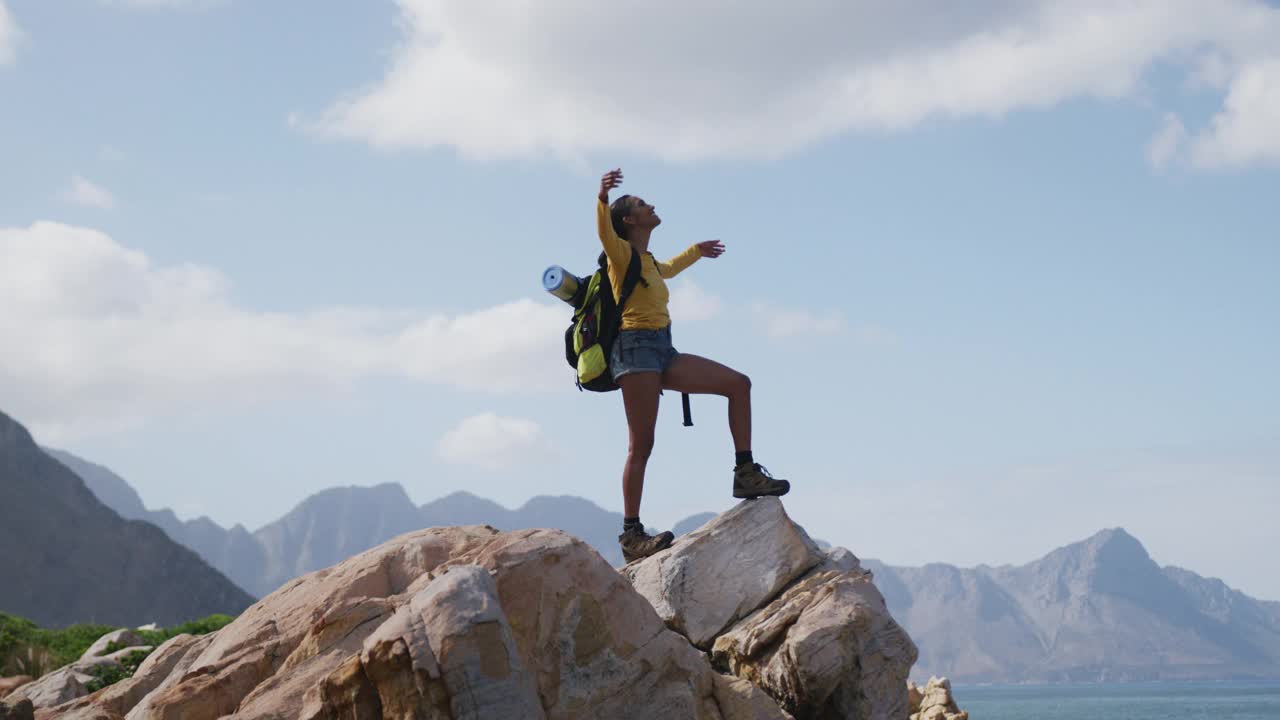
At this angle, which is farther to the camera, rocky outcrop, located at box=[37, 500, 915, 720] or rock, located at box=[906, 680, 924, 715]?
rock, located at box=[906, 680, 924, 715]

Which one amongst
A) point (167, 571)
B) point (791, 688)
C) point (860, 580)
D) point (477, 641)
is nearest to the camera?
point (477, 641)

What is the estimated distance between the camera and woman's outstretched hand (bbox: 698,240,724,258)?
12188mm

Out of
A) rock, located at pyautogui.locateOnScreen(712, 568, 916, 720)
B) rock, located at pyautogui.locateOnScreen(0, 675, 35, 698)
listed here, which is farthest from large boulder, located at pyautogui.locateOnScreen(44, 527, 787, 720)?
rock, located at pyautogui.locateOnScreen(0, 675, 35, 698)

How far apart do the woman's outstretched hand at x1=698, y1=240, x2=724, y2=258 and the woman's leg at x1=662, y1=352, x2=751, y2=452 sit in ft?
4.12

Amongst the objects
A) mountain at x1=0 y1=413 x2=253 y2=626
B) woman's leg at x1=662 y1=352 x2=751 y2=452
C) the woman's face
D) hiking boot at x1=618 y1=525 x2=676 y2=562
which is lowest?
hiking boot at x1=618 y1=525 x2=676 y2=562

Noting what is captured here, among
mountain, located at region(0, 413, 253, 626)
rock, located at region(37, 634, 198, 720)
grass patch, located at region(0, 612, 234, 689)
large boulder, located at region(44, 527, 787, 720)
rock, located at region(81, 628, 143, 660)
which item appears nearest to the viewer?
large boulder, located at region(44, 527, 787, 720)

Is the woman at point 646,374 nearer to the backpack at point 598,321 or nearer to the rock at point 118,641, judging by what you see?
the backpack at point 598,321

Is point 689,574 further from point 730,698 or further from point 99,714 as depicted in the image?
point 99,714

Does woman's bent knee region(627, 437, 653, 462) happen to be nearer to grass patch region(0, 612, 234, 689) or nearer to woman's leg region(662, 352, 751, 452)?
woman's leg region(662, 352, 751, 452)

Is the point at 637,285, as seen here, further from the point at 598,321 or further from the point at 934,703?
the point at 934,703

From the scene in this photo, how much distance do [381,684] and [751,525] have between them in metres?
4.91

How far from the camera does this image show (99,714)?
9.61 meters

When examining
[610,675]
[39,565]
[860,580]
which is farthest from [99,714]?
[39,565]

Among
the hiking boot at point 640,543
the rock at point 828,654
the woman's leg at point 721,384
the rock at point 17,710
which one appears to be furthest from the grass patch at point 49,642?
the rock at point 828,654
